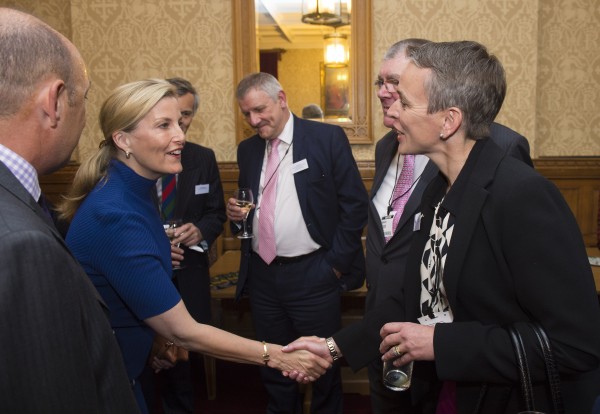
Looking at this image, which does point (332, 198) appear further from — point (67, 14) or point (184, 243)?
point (67, 14)

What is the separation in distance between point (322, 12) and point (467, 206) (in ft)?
11.4

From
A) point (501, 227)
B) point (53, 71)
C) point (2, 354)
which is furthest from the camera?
point (501, 227)

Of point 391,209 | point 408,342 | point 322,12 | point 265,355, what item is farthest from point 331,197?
point 322,12

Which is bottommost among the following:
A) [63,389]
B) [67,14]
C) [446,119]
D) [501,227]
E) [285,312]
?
[285,312]

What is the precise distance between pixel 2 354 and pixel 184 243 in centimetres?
231

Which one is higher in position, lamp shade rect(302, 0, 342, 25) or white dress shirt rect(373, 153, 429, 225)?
lamp shade rect(302, 0, 342, 25)

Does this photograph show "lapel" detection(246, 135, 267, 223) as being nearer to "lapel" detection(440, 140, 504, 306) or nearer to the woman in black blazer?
the woman in black blazer

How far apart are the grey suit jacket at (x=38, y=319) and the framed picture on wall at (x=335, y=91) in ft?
12.4

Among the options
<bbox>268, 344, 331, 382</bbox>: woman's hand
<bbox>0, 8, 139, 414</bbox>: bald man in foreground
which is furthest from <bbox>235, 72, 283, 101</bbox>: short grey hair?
<bbox>0, 8, 139, 414</bbox>: bald man in foreground

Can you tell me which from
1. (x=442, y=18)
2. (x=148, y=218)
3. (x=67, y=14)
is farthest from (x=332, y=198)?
(x=67, y=14)

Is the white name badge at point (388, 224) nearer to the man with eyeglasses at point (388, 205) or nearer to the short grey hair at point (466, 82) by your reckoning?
the man with eyeglasses at point (388, 205)

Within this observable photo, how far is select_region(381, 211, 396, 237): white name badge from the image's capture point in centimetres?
262

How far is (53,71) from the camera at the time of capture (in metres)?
1.10

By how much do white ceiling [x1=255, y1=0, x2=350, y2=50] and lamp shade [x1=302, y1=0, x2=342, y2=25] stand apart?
0.04 m
